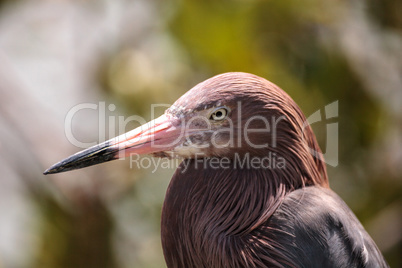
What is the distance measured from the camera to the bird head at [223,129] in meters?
2.33

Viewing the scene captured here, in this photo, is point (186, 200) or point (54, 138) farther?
point (54, 138)

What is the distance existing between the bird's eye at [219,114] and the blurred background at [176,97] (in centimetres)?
229

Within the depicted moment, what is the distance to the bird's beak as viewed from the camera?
2.37 m

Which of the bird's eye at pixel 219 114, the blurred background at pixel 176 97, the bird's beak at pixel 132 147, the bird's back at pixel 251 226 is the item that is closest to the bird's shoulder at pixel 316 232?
the bird's back at pixel 251 226

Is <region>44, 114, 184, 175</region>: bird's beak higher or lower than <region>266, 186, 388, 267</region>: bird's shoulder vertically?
higher

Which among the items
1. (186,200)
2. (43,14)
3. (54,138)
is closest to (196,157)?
(186,200)

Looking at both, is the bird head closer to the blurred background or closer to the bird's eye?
the bird's eye

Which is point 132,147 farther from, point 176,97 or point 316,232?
point 176,97

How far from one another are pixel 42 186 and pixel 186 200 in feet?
8.68

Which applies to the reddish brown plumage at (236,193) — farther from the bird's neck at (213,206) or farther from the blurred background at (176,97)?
the blurred background at (176,97)

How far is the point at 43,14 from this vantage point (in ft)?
17.5

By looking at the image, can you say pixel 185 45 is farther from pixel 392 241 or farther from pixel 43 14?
pixel 392 241

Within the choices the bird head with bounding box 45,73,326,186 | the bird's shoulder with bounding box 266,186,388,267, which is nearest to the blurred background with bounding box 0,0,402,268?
the bird head with bounding box 45,73,326,186

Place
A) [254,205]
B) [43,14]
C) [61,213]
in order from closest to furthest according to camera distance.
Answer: [254,205] < [61,213] < [43,14]
